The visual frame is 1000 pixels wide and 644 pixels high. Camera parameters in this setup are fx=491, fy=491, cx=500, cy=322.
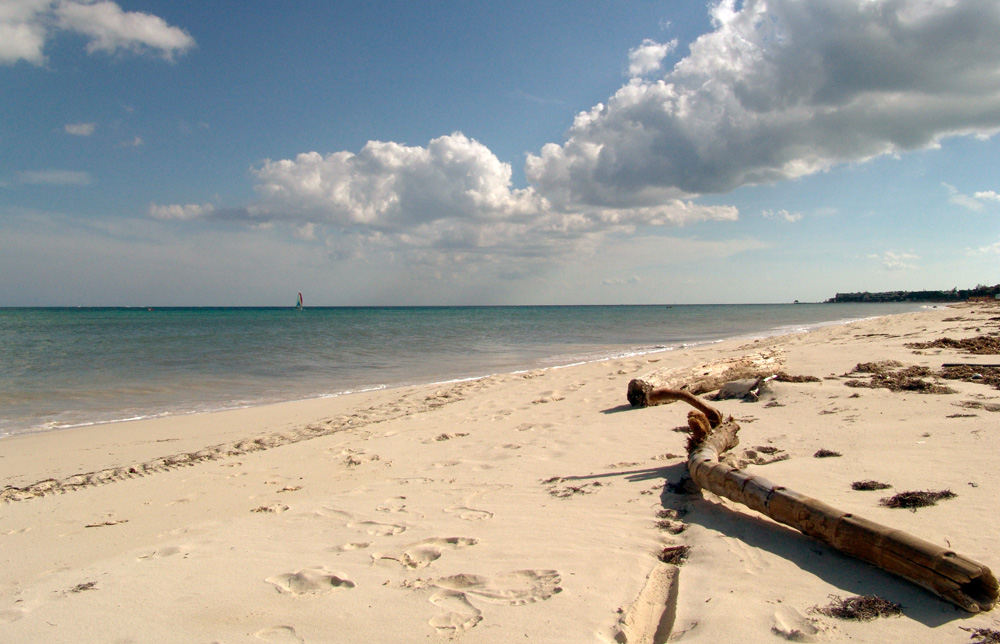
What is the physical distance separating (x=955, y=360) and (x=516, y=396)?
791cm

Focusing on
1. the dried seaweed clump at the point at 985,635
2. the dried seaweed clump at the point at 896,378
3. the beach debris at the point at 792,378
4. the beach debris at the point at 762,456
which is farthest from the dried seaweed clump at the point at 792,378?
the dried seaweed clump at the point at 985,635

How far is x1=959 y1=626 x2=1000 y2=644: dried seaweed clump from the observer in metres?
1.95

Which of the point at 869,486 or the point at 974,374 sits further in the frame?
the point at 974,374

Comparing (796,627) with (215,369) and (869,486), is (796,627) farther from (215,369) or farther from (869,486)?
(215,369)

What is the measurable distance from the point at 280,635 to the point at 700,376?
7.58 m

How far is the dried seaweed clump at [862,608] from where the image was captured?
2.20 m

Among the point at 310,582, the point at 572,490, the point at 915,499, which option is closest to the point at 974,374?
the point at 915,499

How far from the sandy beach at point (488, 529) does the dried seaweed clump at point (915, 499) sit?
7 cm

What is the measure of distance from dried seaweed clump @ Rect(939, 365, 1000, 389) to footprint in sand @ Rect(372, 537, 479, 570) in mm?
7500

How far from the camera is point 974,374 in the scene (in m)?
7.32

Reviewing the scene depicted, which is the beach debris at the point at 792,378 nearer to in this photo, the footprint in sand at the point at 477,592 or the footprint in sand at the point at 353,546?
the footprint in sand at the point at 477,592

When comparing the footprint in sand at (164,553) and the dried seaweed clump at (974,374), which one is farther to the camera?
the dried seaweed clump at (974,374)

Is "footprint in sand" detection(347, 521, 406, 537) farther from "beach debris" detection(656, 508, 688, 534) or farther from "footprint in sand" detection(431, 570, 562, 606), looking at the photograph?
"beach debris" detection(656, 508, 688, 534)

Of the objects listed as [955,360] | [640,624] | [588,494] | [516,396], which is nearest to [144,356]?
[516,396]
